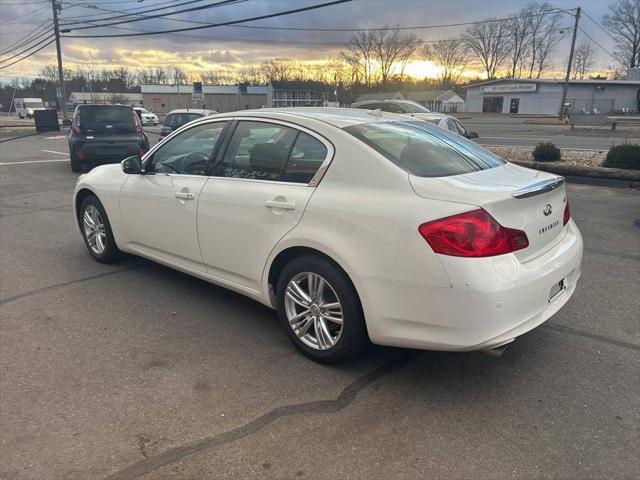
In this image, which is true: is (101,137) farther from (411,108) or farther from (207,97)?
(207,97)

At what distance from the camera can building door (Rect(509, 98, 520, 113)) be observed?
6328cm

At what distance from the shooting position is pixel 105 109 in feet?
41.4

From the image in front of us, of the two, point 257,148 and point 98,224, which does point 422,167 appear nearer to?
point 257,148

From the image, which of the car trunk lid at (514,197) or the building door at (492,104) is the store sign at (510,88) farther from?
the car trunk lid at (514,197)

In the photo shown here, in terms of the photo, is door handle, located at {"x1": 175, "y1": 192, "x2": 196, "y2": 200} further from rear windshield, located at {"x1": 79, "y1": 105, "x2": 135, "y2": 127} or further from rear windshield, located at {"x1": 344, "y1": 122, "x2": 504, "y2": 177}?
rear windshield, located at {"x1": 79, "y1": 105, "x2": 135, "y2": 127}

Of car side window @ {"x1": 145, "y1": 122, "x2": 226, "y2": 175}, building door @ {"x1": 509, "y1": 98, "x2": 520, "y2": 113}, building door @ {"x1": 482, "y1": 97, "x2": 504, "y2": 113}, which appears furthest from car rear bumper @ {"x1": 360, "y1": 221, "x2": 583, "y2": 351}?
building door @ {"x1": 482, "y1": 97, "x2": 504, "y2": 113}

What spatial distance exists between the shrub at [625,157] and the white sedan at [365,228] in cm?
845

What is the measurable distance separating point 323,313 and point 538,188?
1.53 meters

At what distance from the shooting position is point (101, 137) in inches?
485

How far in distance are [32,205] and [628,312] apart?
28.8 feet

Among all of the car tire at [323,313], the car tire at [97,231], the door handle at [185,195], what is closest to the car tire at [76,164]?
the car tire at [97,231]

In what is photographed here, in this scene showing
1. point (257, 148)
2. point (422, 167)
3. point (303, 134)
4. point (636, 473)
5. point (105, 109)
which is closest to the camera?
point (636, 473)

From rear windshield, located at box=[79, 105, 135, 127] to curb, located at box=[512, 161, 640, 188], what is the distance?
33.5ft

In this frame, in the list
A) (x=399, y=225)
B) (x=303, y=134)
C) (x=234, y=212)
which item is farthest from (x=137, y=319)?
(x=399, y=225)
